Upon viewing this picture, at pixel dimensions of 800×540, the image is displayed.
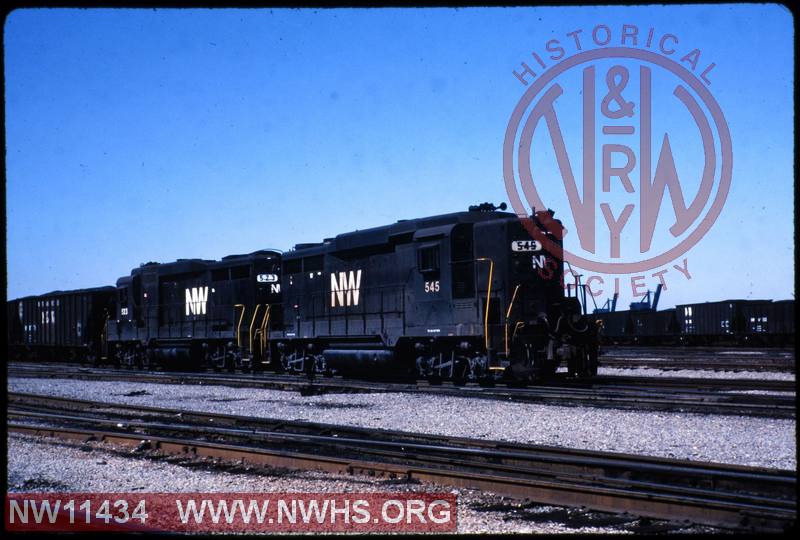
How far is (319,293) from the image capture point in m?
21.3

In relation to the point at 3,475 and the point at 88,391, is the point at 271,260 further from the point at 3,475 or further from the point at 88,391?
the point at 3,475

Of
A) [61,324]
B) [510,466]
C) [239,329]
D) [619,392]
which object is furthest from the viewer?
[61,324]

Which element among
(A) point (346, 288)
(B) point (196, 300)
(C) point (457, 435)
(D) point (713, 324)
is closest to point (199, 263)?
(B) point (196, 300)

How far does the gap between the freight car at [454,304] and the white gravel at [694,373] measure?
6.17m

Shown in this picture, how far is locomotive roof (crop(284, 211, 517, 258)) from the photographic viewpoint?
1778cm

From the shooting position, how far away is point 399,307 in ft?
61.0

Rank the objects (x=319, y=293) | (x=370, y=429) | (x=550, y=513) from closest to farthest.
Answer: (x=550, y=513)
(x=370, y=429)
(x=319, y=293)

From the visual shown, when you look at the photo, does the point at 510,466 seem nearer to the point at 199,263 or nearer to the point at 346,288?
the point at 346,288

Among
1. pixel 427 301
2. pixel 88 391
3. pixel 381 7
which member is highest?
pixel 381 7

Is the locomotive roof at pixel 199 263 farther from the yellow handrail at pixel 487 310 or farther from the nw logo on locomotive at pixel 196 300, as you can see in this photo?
the yellow handrail at pixel 487 310

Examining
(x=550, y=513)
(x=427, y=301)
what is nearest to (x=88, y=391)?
(x=427, y=301)

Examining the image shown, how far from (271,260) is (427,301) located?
7736mm
